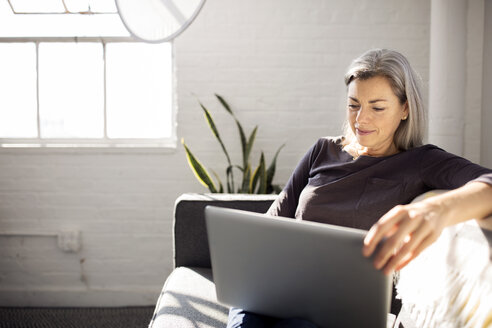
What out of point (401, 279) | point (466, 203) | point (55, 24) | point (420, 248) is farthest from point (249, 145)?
point (420, 248)

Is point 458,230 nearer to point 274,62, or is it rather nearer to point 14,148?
point 274,62

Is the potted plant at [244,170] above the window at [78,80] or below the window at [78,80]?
below

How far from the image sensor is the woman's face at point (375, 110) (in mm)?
1446

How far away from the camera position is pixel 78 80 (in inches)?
124

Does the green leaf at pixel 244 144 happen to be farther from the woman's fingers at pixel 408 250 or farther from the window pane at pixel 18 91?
the woman's fingers at pixel 408 250

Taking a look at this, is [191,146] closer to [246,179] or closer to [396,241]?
[246,179]

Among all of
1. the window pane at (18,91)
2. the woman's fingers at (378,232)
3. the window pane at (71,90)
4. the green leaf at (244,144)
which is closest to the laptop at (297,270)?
the woman's fingers at (378,232)

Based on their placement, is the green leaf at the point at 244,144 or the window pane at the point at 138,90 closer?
the green leaf at the point at 244,144

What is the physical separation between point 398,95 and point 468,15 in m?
1.93

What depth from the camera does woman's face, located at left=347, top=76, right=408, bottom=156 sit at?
1.45 meters

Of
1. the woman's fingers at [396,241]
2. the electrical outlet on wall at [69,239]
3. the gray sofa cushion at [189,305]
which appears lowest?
the electrical outlet on wall at [69,239]

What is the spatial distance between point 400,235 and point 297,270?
0.21m

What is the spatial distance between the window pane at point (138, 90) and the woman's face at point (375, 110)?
1933 millimetres

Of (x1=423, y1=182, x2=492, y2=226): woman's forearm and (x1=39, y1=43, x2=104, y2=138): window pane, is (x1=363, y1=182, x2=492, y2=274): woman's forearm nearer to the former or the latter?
(x1=423, y1=182, x2=492, y2=226): woman's forearm
